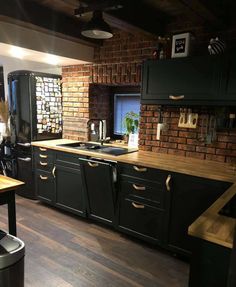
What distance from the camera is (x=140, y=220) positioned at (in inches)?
98.5

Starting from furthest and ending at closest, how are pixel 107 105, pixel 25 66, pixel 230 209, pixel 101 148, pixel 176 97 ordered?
pixel 25 66
pixel 107 105
pixel 101 148
pixel 176 97
pixel 230 209

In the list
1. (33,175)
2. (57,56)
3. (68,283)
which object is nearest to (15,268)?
(68,283)

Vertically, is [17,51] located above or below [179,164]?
above

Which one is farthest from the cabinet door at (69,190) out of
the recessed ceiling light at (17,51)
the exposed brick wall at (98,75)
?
the recessed ceiling light at (17,51)

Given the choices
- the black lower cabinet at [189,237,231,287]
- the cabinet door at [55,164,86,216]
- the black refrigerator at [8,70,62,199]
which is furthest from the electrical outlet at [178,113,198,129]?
the black refrigerator at [8,70,62,199]

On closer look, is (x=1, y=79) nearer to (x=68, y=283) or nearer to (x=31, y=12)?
(x=31, y=12)

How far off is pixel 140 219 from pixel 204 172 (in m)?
0.84

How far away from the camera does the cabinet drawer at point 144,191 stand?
92.4 inches

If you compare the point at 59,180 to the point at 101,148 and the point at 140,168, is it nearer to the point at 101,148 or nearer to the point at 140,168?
the point at 101,148

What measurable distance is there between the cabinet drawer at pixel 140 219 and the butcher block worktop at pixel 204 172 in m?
0.45

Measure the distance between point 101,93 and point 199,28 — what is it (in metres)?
1.67

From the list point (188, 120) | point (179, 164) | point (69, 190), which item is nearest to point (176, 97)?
point (188, 120)

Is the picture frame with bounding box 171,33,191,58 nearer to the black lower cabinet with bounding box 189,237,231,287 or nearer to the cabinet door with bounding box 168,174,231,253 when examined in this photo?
the cabinet door with bounding box 168,174,231,253

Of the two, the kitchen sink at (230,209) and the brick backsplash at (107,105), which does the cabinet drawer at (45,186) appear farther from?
the kitchen sink at (230,209)
